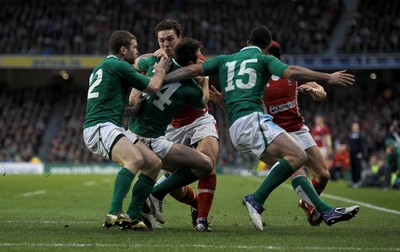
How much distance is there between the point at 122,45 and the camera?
8609 millimetres

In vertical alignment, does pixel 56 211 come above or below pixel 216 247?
below

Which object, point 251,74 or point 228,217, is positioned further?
point 228,217

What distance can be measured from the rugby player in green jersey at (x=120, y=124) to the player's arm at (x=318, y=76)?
58.6 inches

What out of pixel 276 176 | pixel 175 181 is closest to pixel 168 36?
pixel 175 181

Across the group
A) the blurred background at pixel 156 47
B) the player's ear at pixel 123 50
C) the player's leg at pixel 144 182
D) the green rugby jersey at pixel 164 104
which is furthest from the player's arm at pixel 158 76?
the blurred background at pixel 156 47

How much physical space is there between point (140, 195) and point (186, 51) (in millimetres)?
1778

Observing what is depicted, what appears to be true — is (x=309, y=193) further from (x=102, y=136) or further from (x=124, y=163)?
(x=102, y=136)

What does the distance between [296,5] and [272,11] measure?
1653 millimetres

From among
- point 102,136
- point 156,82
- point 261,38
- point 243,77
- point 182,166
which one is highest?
point 261,38

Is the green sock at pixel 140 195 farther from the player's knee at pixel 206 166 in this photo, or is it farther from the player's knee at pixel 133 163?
the player's knee at pixel 206 166

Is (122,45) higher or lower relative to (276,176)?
higher

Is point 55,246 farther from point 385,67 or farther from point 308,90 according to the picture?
point 385,67

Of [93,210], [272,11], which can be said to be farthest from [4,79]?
[93,210]

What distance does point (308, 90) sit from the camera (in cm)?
973
